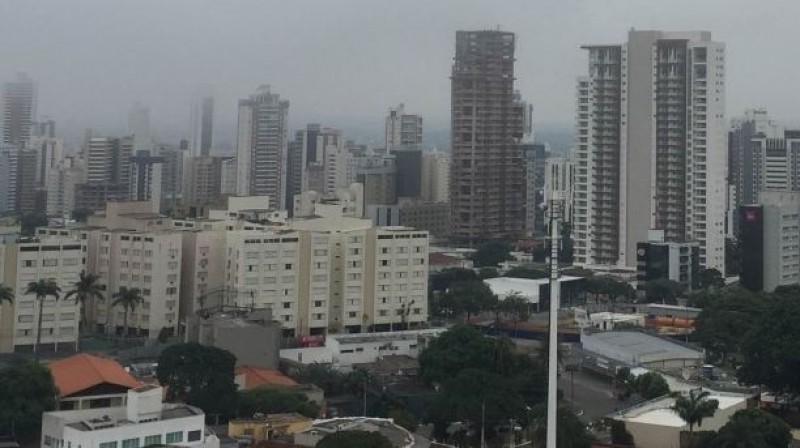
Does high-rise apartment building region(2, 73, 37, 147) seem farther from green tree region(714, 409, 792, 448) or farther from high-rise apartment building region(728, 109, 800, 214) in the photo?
green tree region(714, 409, 792, 448)

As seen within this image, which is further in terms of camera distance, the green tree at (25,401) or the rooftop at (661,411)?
the rooftop at (661,411)

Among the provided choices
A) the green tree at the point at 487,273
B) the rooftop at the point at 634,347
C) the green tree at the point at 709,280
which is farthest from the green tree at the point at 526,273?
the rooftop at the point at 634,347

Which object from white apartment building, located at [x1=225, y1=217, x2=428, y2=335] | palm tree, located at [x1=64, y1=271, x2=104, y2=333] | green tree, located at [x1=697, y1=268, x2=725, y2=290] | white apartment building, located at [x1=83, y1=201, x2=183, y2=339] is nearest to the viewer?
palm tree, located at [x1=64, y1=271, x2=104, y2=333]

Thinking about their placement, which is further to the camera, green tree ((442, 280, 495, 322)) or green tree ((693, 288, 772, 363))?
green tree ((442, 280, 495, 322))

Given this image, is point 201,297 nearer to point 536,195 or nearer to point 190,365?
point 190,365

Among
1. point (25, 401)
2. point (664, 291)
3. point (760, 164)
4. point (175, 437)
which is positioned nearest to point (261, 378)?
point (25, 401)

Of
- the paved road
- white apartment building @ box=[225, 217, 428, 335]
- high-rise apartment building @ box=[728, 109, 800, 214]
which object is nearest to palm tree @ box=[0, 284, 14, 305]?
white apartment building @ box=[225, 217, 428, 335]

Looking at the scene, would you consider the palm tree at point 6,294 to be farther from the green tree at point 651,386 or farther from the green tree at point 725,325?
the green tree at point 725,325
